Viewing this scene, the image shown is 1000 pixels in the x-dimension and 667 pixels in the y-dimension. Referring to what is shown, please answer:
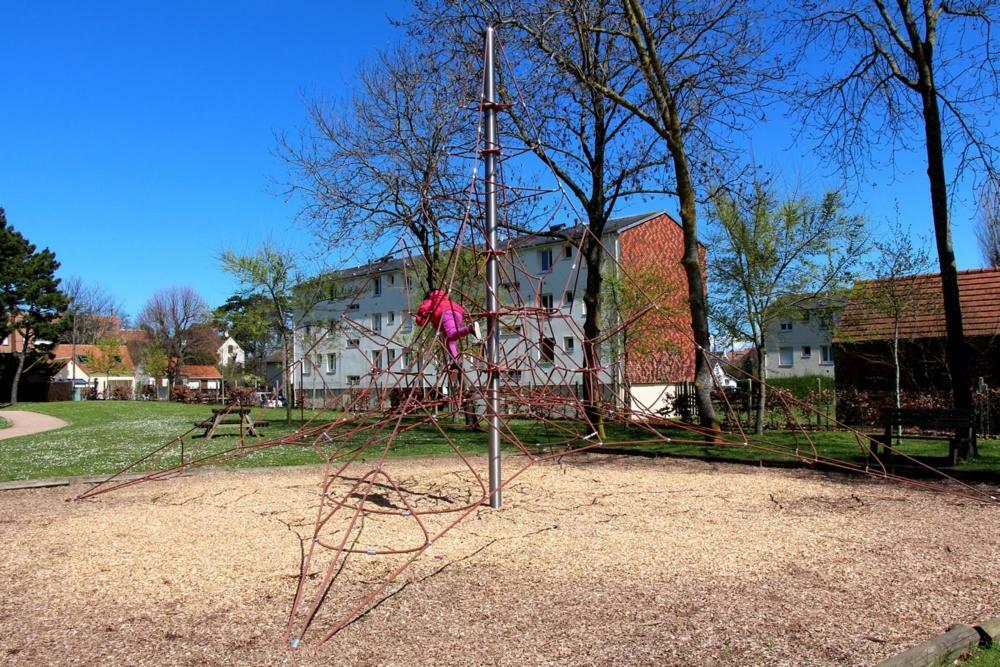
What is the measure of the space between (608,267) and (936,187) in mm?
15994

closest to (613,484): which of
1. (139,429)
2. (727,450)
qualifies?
(727,450)

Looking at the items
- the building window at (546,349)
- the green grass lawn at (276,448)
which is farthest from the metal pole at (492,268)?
the green grass lawn at (276,448)

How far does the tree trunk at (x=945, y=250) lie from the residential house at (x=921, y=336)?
5.24m

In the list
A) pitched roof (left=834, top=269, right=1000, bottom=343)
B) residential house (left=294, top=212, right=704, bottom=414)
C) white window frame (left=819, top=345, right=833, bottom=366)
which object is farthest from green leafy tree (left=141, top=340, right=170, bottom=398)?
pitched roof (left=834, top=269, right=1000, bottom=343)

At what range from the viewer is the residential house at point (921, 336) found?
52.6ft

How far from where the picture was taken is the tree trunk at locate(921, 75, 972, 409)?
9781 millimetres

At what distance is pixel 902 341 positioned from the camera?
17656 millimetres

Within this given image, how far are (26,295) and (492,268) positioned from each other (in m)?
42.5

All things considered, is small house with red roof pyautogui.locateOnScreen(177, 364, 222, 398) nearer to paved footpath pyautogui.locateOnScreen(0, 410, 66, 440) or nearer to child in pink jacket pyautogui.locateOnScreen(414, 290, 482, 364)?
paved footpath pyautogui.locateOnScreen(0, 410, 66, 440)

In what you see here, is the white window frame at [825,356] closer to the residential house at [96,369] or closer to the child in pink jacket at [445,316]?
the child in pink jacket at [445,316]

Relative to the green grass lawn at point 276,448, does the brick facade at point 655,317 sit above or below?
above

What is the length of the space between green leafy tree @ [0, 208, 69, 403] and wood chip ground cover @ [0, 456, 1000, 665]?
38733 mm

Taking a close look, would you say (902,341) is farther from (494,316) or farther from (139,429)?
(139,429)

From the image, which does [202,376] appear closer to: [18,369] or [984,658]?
[18,369]
